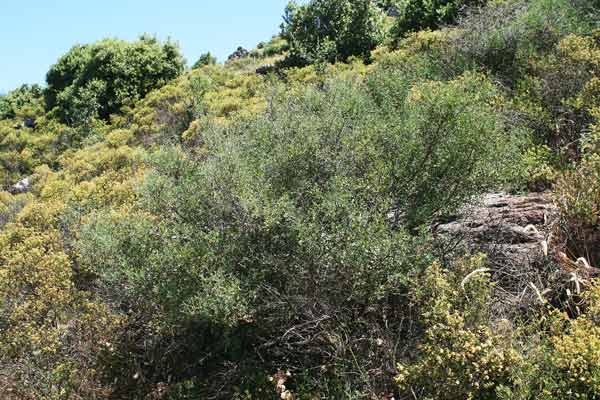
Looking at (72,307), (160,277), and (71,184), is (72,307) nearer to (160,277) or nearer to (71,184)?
(160,277)

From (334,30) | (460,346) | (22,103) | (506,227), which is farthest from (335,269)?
(22,103)

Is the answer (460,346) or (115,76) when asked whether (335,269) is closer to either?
(460,346)

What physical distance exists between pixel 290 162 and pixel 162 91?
17.0 meters

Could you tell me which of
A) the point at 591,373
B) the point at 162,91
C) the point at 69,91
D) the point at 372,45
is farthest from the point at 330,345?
the point at 69,91

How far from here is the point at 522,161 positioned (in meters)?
6.74

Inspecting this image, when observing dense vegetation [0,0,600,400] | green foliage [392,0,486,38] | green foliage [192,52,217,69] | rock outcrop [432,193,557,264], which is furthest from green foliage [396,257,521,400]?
green foliage [192,52,217,69]

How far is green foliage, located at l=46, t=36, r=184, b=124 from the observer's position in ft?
76.8

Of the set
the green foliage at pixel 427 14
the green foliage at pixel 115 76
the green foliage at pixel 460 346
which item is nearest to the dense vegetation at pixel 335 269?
the green foliage at pixel 460 346

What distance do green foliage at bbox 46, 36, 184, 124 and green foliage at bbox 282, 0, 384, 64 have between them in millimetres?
6949

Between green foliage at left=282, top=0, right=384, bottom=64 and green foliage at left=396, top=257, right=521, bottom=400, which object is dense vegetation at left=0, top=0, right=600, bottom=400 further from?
green foliage at left=282, top=0, right=384, bottom=64

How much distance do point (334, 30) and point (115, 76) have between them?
33.0 ft

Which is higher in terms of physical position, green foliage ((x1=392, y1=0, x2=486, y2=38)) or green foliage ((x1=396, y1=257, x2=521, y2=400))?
green foliage ((x1=392, y1=0, x2=486, y2=38))

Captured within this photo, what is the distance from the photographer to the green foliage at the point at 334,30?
18875 millimetres

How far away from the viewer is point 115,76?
23844 mm
